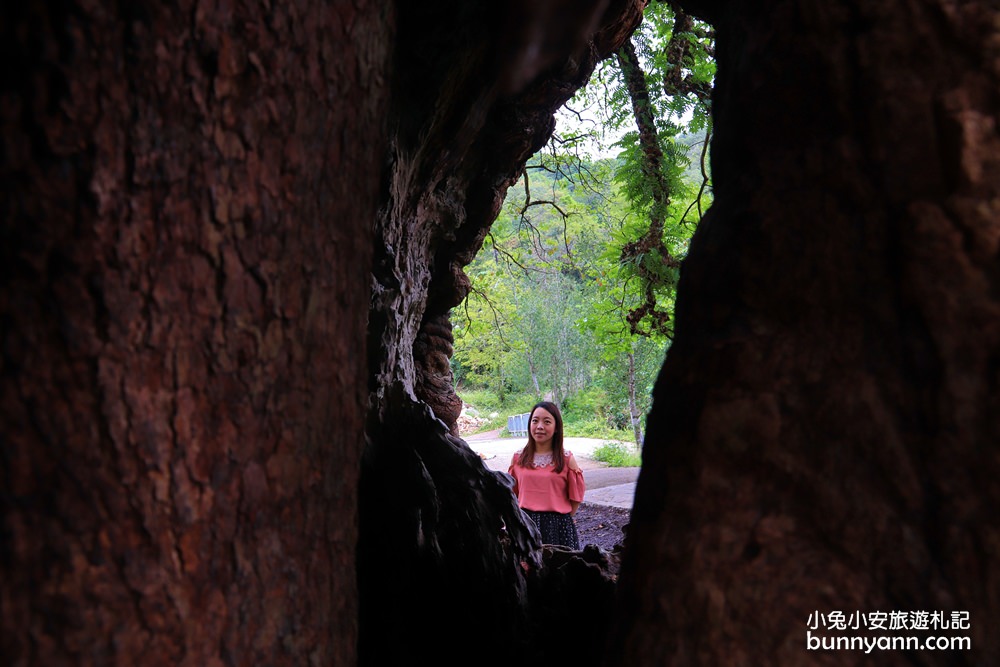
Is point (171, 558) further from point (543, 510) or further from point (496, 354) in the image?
point (496, 354)

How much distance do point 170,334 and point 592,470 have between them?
519 inches

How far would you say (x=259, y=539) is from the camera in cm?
122

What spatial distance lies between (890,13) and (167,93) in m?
1.44

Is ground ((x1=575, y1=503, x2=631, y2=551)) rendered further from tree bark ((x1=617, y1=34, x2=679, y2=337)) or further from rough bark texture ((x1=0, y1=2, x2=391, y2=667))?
rough bark texture ((x1=0, y1=2, x2=391, y2=667))

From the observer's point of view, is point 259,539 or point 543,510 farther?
point 543,510

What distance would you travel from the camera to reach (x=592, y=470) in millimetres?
13727

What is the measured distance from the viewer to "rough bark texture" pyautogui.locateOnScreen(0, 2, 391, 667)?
1.02 meters

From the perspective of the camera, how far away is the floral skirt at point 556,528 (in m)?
4.63

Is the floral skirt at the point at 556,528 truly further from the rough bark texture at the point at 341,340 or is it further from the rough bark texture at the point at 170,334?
the rough bark texture at the point at 170,334

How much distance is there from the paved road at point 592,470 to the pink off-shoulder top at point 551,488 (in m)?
0.37

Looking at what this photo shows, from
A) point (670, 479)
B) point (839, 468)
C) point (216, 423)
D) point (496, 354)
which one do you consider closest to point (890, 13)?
point (839, 468)

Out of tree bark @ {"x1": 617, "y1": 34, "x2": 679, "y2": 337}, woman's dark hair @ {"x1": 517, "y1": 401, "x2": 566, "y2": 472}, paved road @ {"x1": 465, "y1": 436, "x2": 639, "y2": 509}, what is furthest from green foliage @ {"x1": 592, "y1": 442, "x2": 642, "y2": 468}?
woman's dark hair @ {"x1": 517, "y1": 401, "x2": 566, "y2": 472}

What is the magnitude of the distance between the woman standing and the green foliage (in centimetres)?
939

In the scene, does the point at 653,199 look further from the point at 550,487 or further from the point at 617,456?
the point at 617,456
